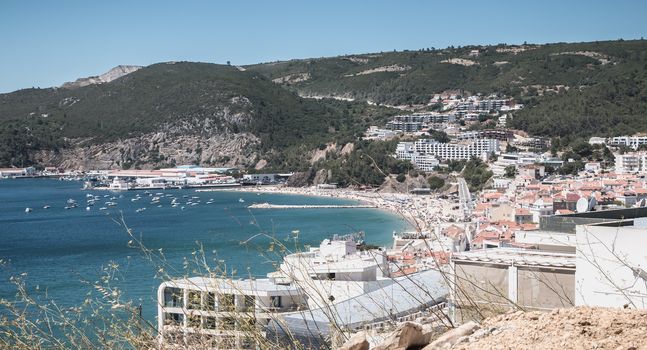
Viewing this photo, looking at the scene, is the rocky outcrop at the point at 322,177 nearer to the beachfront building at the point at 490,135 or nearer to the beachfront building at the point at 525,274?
the beachfront building at the point at 490,135

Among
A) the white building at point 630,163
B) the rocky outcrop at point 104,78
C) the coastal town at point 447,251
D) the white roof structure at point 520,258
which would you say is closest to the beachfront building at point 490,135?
the coastal town at point 447,251

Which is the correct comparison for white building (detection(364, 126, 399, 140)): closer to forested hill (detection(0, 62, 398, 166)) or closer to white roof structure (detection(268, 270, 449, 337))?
forested hill (detection(0, 62, 398, 166))

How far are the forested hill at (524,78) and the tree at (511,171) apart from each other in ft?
28.5

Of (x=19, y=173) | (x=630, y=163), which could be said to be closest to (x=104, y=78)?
Answer: (x=19, y=173)

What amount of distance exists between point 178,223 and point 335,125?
37.2 m

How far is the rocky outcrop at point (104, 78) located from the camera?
344 feet

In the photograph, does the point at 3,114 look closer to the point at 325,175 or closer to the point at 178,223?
the point at 325,175

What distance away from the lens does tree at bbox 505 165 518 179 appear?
132 ft

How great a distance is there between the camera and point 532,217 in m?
23.5

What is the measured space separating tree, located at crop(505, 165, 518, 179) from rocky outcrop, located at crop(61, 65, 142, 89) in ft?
243

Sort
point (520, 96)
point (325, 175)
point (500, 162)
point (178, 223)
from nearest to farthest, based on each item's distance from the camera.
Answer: point (178, 223) → point (500, 162) → point (325, 175) → point (520, 96)

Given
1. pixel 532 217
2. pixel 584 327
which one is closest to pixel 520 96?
pixel 532 217

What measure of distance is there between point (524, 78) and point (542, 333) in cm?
7327

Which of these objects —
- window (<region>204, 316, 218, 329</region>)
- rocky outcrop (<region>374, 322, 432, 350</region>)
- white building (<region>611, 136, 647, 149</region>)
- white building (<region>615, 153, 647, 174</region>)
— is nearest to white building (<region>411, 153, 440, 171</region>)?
white building (<region>611, 136, 647, 149</region>)
